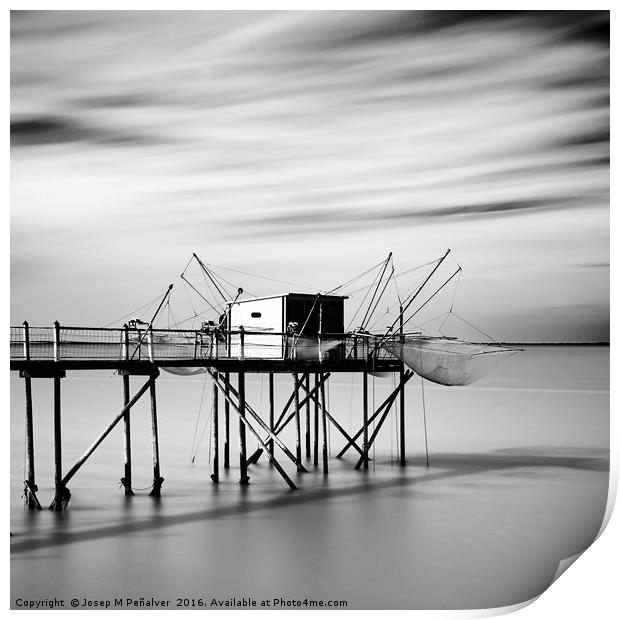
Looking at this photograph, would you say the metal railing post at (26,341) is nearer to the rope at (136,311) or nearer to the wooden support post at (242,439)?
the rope at (136,311)

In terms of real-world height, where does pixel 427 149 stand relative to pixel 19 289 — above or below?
above

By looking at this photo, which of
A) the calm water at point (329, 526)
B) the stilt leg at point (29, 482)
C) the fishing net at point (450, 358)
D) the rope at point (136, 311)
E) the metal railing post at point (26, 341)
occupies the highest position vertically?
the rope at point (136, 311)

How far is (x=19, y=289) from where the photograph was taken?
12039mm

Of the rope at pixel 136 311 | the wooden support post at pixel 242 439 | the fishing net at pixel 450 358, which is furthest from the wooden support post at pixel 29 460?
the fishing net at pixel 450 358

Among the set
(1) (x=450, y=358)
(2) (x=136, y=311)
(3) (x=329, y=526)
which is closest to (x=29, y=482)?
(2) (x=136, y=311)

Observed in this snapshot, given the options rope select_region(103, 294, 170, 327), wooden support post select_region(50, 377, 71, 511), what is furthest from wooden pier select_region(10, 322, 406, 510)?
rope select_region(103, 294, 170, 327)

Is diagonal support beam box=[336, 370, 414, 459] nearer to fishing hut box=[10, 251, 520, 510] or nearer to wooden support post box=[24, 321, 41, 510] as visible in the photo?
fishing hut box=[10, 251, 520, 510]

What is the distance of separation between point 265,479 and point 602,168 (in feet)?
29.4

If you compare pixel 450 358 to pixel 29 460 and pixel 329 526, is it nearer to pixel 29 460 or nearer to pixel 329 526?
pixel 329 526

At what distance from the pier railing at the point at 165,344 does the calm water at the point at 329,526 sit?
2.61 meters

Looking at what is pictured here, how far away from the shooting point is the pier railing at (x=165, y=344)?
42.7 ft

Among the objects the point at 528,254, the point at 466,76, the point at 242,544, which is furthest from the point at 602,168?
the point at 242,544

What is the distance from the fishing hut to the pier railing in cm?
2
